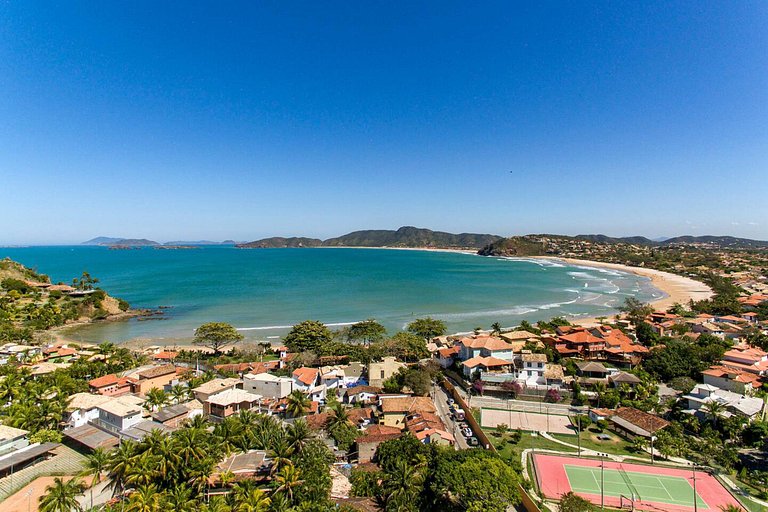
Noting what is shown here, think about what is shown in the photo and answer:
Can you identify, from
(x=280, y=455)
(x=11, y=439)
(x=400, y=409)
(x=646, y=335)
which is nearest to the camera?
(x=280, y=455)

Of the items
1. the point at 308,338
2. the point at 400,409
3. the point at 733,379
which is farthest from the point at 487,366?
the point at 308,338

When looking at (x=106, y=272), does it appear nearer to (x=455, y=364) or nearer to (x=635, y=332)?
(x=455, y=364)

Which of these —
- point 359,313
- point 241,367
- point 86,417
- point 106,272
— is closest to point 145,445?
point 86,417

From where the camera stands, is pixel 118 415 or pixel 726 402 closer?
pixel 118 415

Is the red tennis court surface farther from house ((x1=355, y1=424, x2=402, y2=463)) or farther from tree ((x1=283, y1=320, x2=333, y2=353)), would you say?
tree ((x1=283, y1=320, x2=333, y2=353))

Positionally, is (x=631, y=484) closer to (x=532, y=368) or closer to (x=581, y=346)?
(x=532, y=368)
